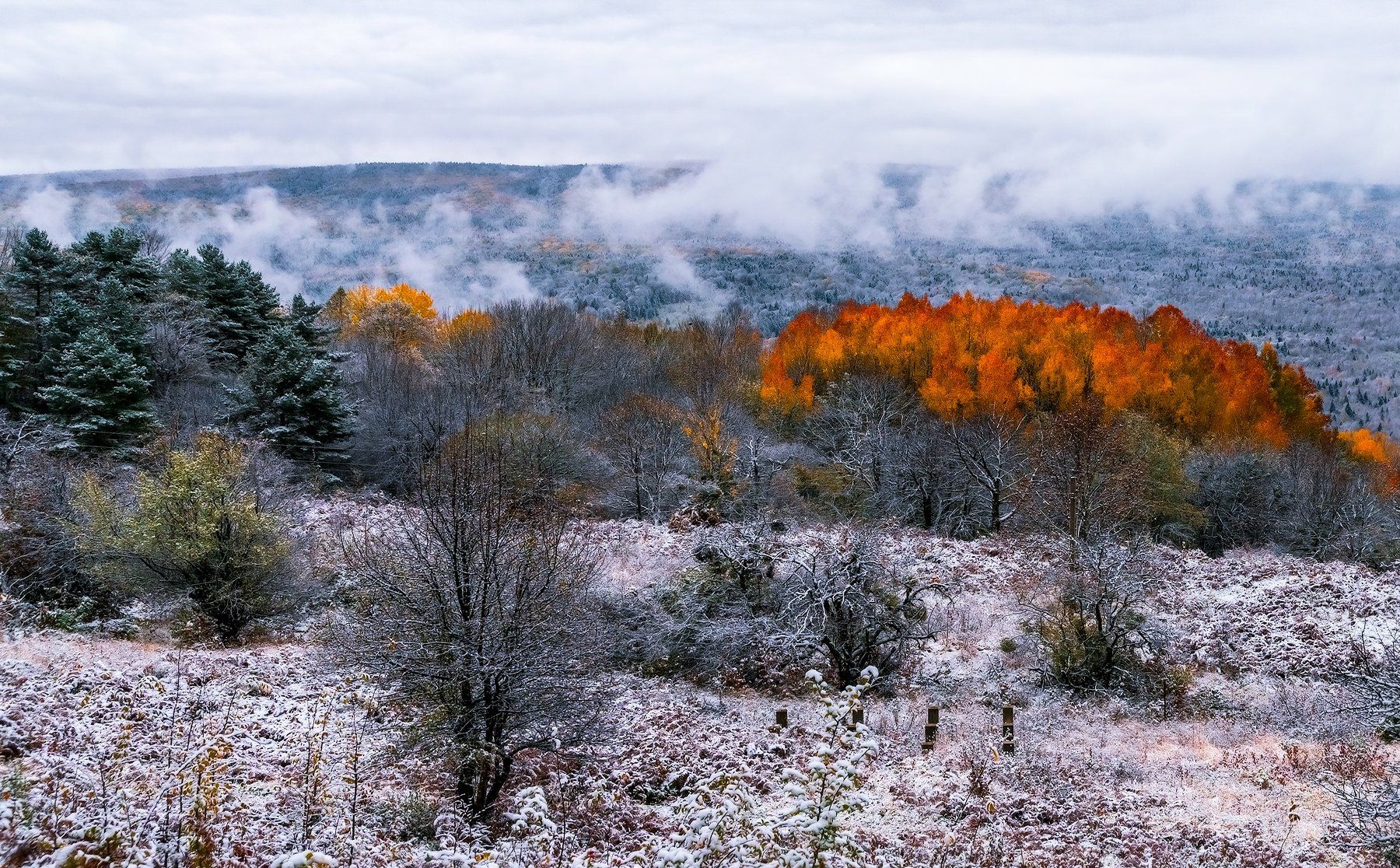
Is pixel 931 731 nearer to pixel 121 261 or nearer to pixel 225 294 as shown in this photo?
pixel 225 294

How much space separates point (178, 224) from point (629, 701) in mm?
182707

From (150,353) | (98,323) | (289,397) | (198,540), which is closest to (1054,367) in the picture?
(289,397)

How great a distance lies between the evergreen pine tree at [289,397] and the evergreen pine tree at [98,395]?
4.34 meters

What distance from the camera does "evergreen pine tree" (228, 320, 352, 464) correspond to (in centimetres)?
3603

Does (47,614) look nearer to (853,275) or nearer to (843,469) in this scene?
(843,469)

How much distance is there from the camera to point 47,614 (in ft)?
58.4

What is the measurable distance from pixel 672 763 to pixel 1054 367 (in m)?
39.0

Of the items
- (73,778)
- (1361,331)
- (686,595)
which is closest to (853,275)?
(1361,331)

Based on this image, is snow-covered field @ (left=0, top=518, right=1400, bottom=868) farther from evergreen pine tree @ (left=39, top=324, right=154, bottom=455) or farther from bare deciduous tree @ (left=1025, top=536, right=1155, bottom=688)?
evergreen pine tree @ (left=39, top=324, right=154, bottom=455)

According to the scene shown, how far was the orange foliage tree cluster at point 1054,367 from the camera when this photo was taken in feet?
148

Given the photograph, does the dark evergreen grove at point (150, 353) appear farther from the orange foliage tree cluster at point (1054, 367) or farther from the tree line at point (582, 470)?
the orange foliage tree cluster at point (1054, 367)

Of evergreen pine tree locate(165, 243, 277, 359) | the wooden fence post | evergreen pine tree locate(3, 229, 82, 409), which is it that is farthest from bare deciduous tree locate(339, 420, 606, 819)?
evergreen pine tree locate(165, 243, 277, 359)

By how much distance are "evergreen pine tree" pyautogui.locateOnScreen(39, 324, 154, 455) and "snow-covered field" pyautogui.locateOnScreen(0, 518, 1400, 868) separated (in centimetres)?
1701

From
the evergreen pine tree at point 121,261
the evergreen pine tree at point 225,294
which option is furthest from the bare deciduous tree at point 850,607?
the evergreen pine tree at point 121,261
